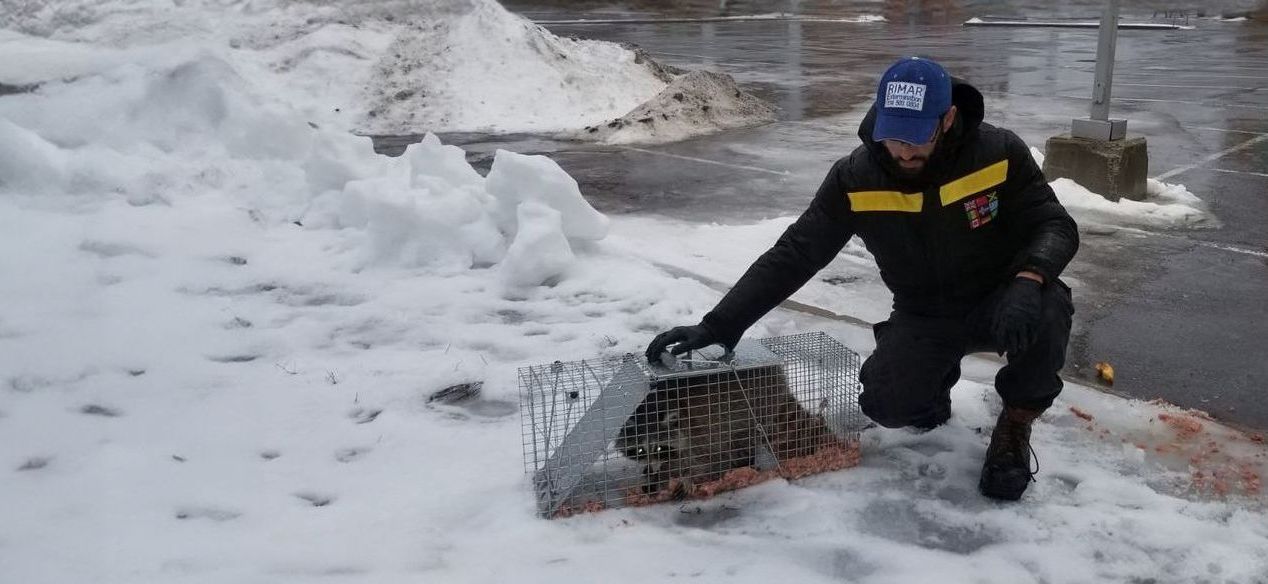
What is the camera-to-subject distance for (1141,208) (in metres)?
6.65

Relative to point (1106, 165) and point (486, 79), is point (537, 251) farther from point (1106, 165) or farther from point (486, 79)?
point (486, 79)

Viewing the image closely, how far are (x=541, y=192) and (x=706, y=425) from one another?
103 inches

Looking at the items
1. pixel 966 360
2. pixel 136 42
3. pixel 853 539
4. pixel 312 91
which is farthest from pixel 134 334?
pixel 136 42

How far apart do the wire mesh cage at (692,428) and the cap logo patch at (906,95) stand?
868 millimetres

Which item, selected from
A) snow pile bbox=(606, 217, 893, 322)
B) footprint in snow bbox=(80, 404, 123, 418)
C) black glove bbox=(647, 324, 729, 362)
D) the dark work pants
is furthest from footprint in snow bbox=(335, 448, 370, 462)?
snow pile bbox=(606, 217, 893, 322)

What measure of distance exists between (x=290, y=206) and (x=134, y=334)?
2.04 m

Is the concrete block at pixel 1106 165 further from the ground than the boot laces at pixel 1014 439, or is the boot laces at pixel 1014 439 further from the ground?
the boot laces at pixel 1014 439

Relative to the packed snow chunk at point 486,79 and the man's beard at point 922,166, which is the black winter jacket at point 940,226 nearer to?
the man's beard at point 922,166

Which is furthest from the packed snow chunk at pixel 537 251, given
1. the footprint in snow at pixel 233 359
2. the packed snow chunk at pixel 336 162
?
the packed snow chunk at pixel 336 162

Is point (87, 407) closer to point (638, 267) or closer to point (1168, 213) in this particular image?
point (638, 267)

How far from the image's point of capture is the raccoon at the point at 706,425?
3004 mm

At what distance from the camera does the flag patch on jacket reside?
2926 millimetres

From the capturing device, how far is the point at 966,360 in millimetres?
4184

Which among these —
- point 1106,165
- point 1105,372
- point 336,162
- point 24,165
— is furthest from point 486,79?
point 1105,372
